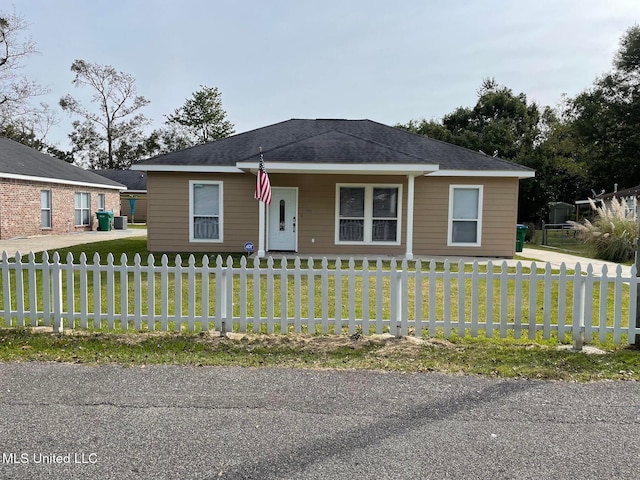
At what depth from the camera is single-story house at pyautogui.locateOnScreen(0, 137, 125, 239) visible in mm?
19344

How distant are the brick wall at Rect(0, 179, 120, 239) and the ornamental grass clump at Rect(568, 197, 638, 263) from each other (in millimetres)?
21692

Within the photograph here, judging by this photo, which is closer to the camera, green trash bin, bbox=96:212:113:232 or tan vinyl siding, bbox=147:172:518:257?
tan vinyl siding, bbox=147:172:518:257

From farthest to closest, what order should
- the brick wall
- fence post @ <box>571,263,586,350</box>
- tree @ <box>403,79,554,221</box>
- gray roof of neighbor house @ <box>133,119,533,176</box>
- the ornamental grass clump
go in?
tree @ <box>403,79,554,221</box>, the brick wall, the ornamental grass clump, gray roof of neighbor house @ <box>133,119,533,176</box>, fence post @ <box>571,263,586,350</box>

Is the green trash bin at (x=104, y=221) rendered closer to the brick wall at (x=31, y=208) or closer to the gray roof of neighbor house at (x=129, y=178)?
the brick wall at (x=31, y=208)

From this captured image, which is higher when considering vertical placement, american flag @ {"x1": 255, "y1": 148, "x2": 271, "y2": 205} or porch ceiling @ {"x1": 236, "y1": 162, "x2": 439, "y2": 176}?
porch ceiling @ {"x1": 236, "y1": 162, "x2": 439, "y2": 176}

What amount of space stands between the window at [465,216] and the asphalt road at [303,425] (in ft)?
34.7

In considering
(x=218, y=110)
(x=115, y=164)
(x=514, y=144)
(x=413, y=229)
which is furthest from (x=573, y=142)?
(x=115, y=164)

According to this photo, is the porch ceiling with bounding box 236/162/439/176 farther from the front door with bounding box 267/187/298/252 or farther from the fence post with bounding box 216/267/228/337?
the fence post with bounding box 216/267/228/337

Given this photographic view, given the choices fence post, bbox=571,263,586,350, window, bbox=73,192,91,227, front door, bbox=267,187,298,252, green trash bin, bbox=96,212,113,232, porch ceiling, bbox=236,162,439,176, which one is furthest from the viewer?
green trash bin, bbox=96,212,113,232
